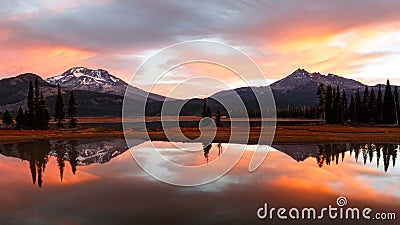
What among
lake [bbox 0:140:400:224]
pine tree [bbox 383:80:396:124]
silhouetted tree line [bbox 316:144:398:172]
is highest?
pine tree [bbox 383:80:396:124]

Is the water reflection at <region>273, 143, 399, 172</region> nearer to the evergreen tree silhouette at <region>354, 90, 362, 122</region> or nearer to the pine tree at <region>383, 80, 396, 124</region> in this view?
the pine tree at <region>383, 80, 396, 124</region>

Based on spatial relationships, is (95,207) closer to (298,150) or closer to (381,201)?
(381,201)

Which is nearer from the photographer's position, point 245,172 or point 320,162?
point 245,172

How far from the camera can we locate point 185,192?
2391 centimetres

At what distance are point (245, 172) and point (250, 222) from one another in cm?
1489

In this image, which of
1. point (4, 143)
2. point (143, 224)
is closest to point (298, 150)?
point (143, 224)

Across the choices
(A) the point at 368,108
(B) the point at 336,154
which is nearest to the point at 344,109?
(A) the point at 368,108

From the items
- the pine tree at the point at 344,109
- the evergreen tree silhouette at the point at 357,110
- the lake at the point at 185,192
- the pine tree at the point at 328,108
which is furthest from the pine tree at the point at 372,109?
the lake at the point at 185,192

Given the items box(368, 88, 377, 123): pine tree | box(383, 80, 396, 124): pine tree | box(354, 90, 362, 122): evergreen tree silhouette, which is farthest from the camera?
box(354, 90, 362, 122): evergreen tree silhouette

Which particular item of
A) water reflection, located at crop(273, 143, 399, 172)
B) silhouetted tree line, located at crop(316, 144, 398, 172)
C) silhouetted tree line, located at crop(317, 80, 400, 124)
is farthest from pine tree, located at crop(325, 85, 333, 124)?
silhouetted tree line, located at crop(316, 144, 398, 172)

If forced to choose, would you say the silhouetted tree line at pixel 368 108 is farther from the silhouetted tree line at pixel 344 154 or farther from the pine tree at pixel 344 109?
the silhouetted tree line at pixel 344 154

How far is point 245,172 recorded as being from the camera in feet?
105

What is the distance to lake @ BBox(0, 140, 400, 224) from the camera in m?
18.2

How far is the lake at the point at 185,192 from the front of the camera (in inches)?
716
